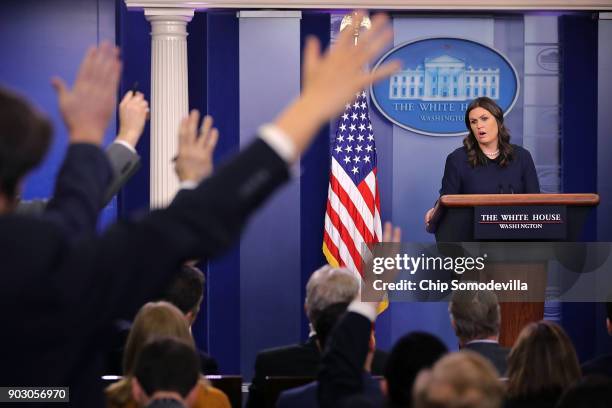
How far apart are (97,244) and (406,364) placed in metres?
1.72

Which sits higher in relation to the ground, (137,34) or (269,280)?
(137,34)

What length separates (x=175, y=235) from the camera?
142 centimetres

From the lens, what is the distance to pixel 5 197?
1438mm

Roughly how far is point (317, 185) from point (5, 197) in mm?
7891

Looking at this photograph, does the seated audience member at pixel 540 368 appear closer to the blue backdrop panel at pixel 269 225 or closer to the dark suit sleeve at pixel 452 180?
the dark suit sleeve at pixel 452 180

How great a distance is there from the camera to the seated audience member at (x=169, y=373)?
3141 mm

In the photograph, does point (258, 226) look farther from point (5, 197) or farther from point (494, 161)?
point (5, 197)

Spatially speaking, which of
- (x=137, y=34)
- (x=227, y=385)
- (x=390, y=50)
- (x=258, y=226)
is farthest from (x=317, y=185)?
(x=227, y=385)

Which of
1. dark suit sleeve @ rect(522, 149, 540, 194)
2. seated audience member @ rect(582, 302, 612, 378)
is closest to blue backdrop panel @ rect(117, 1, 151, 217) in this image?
dark suit sleeve @ rect(522, 149, 540, 194)

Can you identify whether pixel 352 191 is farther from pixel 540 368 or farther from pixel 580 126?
pixel 540 368

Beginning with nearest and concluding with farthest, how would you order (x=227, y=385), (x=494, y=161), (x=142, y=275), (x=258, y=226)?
1. (x=142, y=275)
2. (x=227, y=385)
3. (x=494, y=161)
4. (x=258, y=226)

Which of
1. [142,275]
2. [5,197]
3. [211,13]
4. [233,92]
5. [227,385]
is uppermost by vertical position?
[211,13]

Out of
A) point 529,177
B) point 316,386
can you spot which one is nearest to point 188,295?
point 316,386

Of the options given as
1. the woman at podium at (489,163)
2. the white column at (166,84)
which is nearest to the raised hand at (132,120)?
the woman at podium at (489,163)
